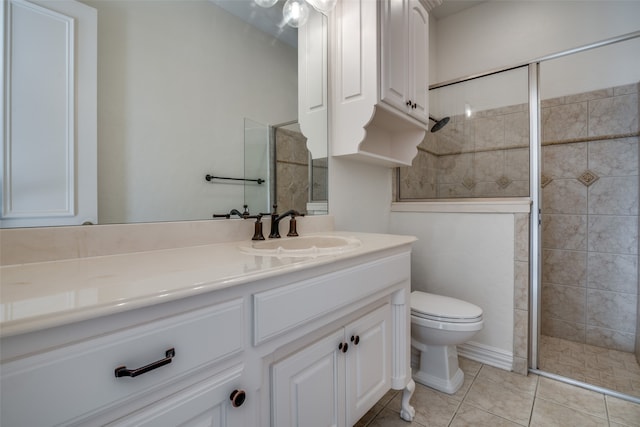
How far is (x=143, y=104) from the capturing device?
0.95 meters

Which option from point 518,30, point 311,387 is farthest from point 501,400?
point 518,30

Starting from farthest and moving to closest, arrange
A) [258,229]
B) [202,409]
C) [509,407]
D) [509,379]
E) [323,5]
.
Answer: [509,379] → [323,5] → [509,407] → [258,229] → [202,409]

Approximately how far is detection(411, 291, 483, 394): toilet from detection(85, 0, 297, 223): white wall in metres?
1.15

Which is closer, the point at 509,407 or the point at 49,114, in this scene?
the point at 49,114

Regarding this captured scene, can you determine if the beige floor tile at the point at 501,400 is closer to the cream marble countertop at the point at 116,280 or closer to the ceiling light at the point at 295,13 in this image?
the cream marble countertop at the point at 116,280

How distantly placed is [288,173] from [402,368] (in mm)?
1032

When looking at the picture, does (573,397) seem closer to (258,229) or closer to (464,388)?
(464,388)

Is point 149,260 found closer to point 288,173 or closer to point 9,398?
point 9,398

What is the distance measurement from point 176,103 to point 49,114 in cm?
35

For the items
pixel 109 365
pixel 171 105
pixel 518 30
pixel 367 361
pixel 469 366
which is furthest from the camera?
pixel 518 30

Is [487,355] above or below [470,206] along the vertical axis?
below

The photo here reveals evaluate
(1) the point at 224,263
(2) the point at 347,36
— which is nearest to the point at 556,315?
(2) the point at 347,36

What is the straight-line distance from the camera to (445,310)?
62.1 inches

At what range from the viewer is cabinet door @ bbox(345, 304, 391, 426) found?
1.04 meters
